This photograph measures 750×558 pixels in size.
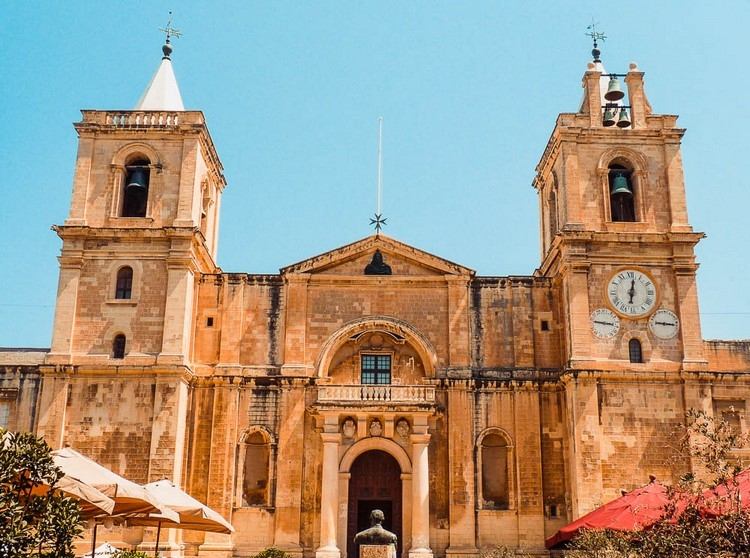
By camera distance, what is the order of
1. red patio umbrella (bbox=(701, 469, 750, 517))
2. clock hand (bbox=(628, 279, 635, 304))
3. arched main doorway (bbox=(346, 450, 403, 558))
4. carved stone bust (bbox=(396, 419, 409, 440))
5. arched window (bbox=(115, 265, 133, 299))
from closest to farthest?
red patio umbrella (bbox=(701, 469, 750, 517)) < arched main doorway (bbox=(346, 450, 403, 558)) < carved stone bust (bbox=(396, 419, 409, 440)) < clock hand (bbox=(628, 279, 635, 304)) < arched window (bbox=(115, 265, 133, 299))

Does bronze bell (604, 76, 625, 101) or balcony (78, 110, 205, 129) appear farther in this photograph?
bronze bell (604, 76, 625, 101)

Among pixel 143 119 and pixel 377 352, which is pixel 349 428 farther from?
pixel 143 119

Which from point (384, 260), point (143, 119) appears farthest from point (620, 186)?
point (143, 119)

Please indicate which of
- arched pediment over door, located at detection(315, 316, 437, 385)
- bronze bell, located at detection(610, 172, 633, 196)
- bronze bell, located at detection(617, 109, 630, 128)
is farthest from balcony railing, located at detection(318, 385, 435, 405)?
bronze bell, located at detection(617, 109, 630, 128)

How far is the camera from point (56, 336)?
97.1 feet

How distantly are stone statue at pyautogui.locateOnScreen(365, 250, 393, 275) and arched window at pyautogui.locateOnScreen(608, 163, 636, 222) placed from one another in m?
8.72

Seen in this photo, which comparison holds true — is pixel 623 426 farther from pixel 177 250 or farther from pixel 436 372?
pixel 177 250

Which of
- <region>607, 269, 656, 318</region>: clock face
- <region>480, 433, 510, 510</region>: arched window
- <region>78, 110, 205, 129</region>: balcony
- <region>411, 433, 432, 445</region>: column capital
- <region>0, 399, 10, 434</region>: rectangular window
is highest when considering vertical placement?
<region>78, 110, 205, 129</region>: balcony

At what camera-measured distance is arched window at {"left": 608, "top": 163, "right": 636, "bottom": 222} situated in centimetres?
3180

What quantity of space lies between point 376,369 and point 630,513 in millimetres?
14511

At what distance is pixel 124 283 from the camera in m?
30.7

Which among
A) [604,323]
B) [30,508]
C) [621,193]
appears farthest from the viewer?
[621,193]

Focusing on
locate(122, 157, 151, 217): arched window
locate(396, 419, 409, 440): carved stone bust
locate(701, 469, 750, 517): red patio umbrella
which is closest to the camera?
locate(701, 469, 750, 517): red patio umbrella

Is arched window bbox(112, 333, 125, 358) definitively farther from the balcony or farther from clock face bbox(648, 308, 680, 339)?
clock face bbox(648, 308, 680, 339)
